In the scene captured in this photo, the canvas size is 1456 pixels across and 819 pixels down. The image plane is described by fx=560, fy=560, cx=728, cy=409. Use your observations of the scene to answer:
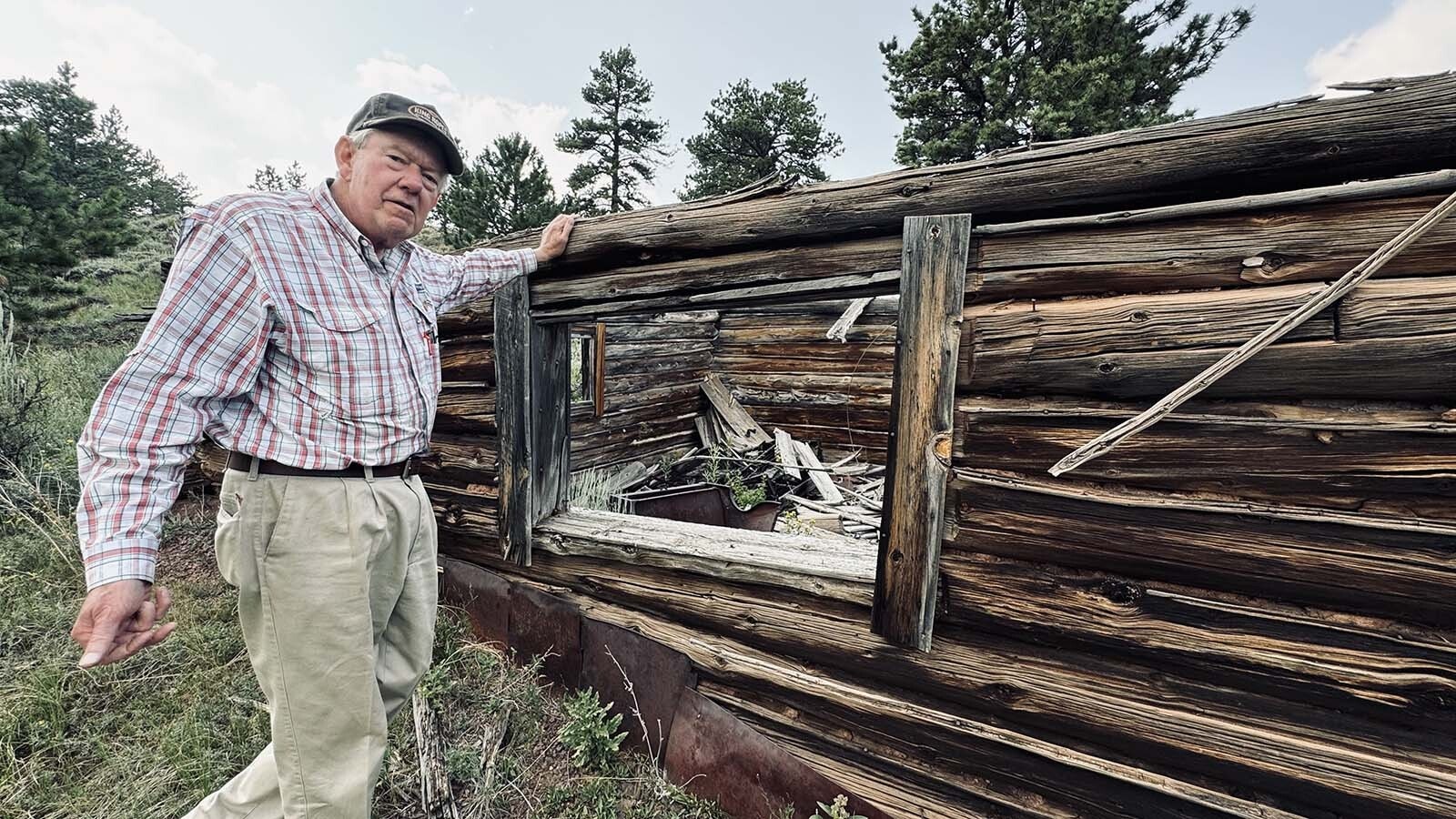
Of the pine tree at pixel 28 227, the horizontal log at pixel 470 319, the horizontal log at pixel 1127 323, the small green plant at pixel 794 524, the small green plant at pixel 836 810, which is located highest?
the pine tree at pixel 28 227

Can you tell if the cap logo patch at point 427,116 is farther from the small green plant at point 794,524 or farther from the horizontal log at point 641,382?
the horizontal log at point 641,382

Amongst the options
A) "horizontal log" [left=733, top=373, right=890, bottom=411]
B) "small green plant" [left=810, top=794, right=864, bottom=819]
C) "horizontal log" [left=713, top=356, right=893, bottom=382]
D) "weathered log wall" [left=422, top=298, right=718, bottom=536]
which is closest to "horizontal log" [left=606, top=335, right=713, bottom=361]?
"weathered log wall" [left=422, top=298, right=718, bottom=536]

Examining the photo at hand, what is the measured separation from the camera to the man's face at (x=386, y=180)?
5.61ft

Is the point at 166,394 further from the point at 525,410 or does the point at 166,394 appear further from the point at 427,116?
the point at 525,410

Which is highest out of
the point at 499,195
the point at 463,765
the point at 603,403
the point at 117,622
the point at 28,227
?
the point at 499,195

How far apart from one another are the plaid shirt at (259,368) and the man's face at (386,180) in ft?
0.20

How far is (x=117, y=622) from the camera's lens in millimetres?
1328

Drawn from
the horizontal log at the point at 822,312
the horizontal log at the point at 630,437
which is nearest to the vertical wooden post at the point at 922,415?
the horizontal log at the point at 630,437

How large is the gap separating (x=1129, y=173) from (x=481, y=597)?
3495 mm

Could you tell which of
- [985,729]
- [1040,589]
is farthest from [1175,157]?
[985,729]

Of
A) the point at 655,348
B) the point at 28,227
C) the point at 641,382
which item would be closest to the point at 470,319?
the point at 641,382

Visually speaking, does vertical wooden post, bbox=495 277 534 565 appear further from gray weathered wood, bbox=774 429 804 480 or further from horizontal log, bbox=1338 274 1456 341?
gray weathered wood, bbox=774 429 804 480

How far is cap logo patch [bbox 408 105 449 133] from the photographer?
1.71 meters

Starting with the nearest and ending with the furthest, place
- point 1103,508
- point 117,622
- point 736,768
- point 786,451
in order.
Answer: point 117,622 < point 1103,508 < point 736,768 < point 786,451
